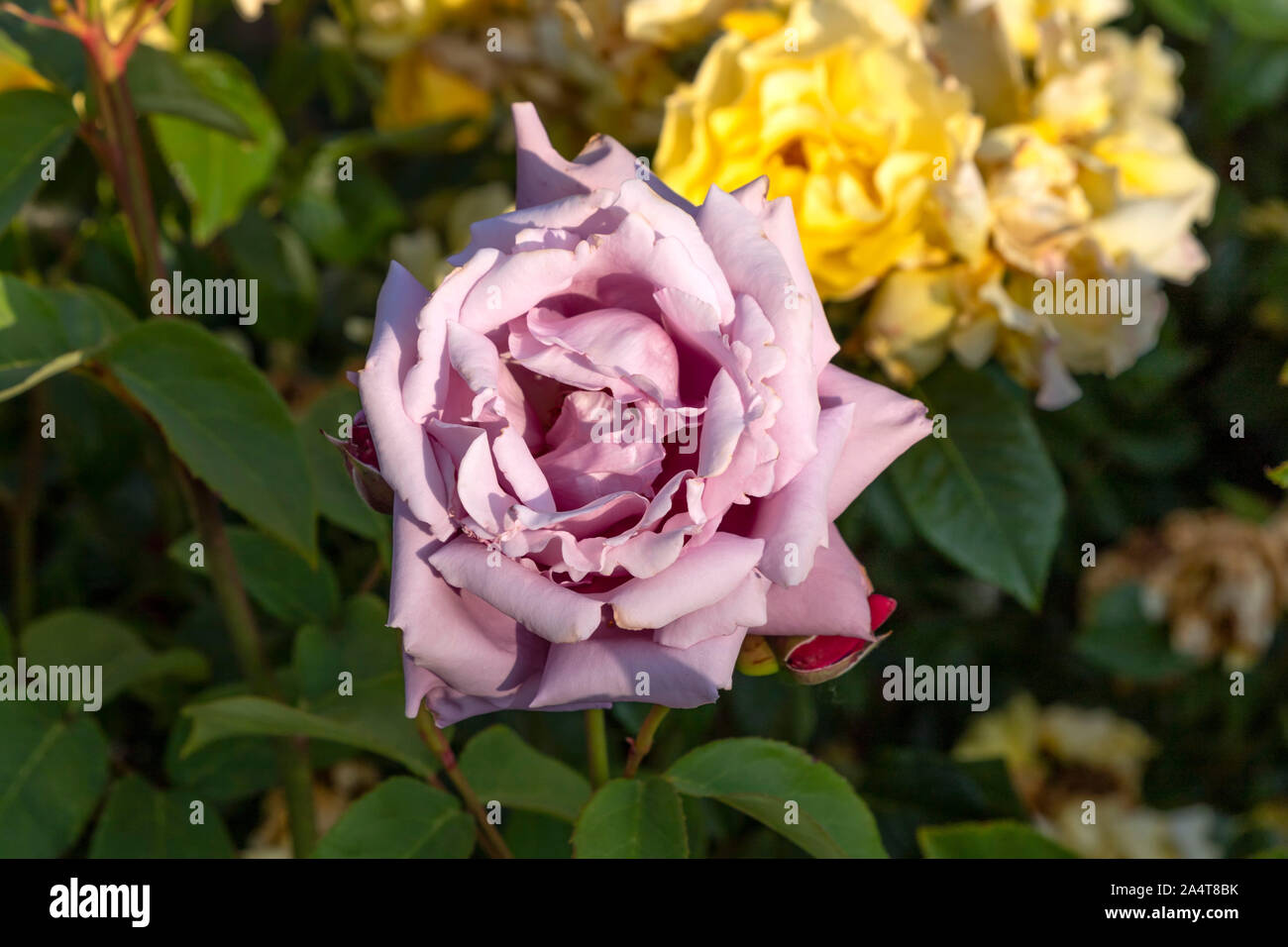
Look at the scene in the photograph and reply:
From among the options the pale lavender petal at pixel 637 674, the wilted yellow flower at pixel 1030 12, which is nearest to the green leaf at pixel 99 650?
the pale lavender petal at pixel 637 674

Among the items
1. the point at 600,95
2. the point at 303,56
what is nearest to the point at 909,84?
the point at 600,95

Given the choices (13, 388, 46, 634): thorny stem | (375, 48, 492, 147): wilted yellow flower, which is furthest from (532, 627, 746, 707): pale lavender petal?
(13, 388, 46, 634): thorny stem

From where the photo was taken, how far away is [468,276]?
490mm

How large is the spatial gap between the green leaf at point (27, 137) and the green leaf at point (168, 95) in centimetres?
6

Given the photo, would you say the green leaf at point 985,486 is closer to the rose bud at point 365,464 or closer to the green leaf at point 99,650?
the rose bud at point 365,464

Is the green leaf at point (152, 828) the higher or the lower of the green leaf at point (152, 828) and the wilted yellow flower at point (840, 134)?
the lower

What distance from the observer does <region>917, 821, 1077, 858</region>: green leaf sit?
709mm

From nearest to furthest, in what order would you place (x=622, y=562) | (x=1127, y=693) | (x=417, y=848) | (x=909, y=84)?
1. (x=622, y=562)
2. (x=417, y=848)
3. (x=909, y=84)
4. (x=1127, y=693)

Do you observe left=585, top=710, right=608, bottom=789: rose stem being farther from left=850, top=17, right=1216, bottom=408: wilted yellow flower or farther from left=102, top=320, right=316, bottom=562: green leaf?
left=850, top=17, right=1216, bottom=408: wilted yellow flower

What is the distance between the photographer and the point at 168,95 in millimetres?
821

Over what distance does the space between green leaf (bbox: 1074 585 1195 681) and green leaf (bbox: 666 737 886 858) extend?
2.46ft

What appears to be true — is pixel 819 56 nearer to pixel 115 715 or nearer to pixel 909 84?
pixel 909 84

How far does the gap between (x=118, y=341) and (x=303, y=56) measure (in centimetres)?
72

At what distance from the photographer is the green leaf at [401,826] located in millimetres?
624
